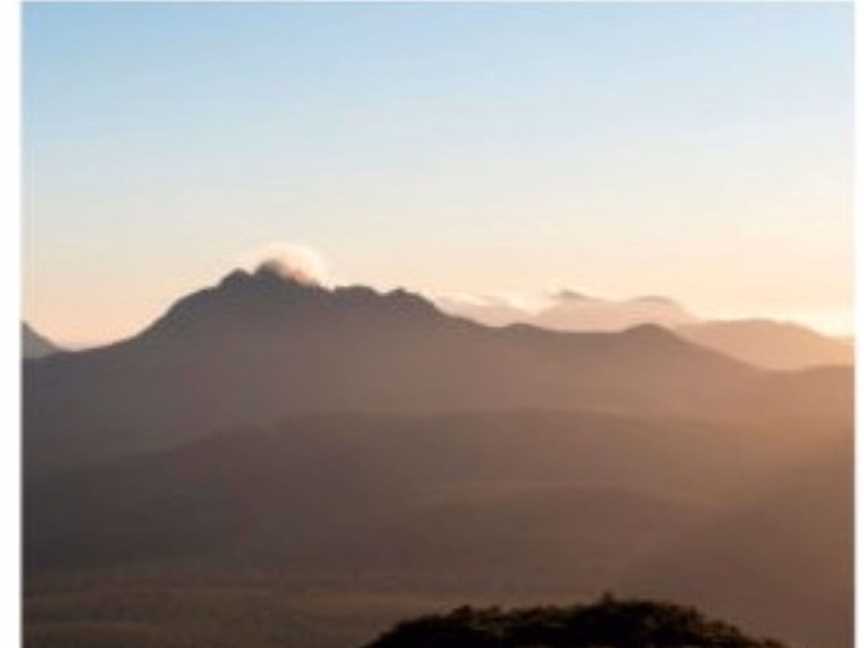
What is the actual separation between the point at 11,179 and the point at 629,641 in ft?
9.09

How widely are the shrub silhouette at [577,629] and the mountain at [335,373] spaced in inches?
396

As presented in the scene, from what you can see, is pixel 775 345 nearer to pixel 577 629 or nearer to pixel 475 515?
pixel 475 515

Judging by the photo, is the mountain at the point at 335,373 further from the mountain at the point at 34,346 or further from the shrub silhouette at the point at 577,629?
the shrub silhouette at the point at 577,629

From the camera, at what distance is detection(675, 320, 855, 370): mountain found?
48.4ft

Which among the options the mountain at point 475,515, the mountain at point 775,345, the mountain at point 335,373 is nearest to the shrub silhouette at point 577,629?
the mountain at point 475,515

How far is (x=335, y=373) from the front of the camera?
703 inches

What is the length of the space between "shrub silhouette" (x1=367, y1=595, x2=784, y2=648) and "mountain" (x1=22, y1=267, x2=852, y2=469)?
10.0 m

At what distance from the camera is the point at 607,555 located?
1430cm

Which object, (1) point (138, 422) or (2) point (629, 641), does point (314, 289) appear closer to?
(1) point (138, 422)

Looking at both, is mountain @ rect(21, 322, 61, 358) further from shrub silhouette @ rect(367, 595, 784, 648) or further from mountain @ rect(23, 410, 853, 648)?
shrub silhouette @ rect(367, 595, 784, 648)

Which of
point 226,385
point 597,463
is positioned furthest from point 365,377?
point 597,463

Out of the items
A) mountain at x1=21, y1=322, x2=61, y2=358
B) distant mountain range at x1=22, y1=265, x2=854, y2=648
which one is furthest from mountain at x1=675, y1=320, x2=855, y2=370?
mountain at x1=21, y1=322, x2=61, y2=358

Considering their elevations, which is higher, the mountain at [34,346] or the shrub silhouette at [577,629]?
the mountain at [34,346]

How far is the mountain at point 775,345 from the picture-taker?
14.8 m
